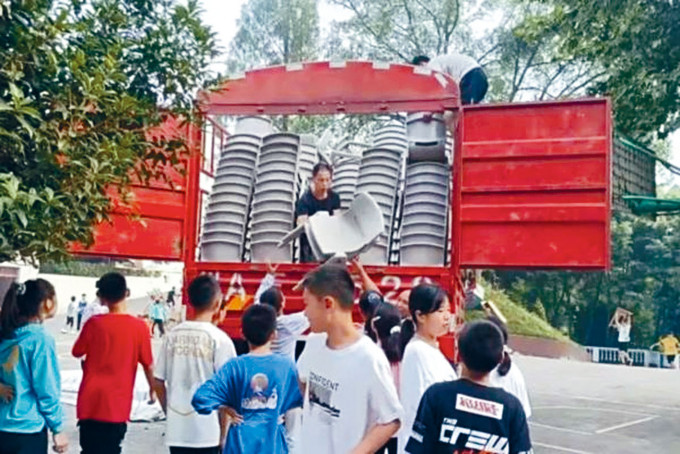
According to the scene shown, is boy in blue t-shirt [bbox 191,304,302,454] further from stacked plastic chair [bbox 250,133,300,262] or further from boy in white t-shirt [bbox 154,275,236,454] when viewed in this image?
stacked plastic chair [bbox 250,133,300,262]

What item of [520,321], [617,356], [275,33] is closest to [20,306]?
[275,33]

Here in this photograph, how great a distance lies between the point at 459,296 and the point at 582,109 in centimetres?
173

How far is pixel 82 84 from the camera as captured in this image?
355 centimetres

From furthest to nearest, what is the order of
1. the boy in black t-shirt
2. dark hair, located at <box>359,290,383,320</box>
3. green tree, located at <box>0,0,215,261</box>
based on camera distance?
1. dark hair, located at <box>359,290,383,320</box>
2. green tree, located at <box>0,0,215,261</box>
3. the boy in black t-shirt

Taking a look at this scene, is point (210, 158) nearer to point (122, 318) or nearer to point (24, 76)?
point (122, 318)

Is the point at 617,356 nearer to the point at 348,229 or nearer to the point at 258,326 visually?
the point at 348,229

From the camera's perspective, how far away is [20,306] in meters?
3.99

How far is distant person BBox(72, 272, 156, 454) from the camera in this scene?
4.47 metres

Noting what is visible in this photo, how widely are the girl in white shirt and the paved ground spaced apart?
3705 millimetres

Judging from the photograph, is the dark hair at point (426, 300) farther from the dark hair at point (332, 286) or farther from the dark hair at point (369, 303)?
the dark hair at point (369, 303)

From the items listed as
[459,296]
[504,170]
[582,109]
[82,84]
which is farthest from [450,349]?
[82,84]

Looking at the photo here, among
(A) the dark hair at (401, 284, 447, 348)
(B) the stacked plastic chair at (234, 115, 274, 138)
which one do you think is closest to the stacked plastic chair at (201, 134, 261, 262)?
(B) the stacked plastic chair at (234, 115, 274, 138)

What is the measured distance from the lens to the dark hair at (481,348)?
8.92 ft

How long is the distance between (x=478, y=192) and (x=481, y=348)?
12.2 ft
